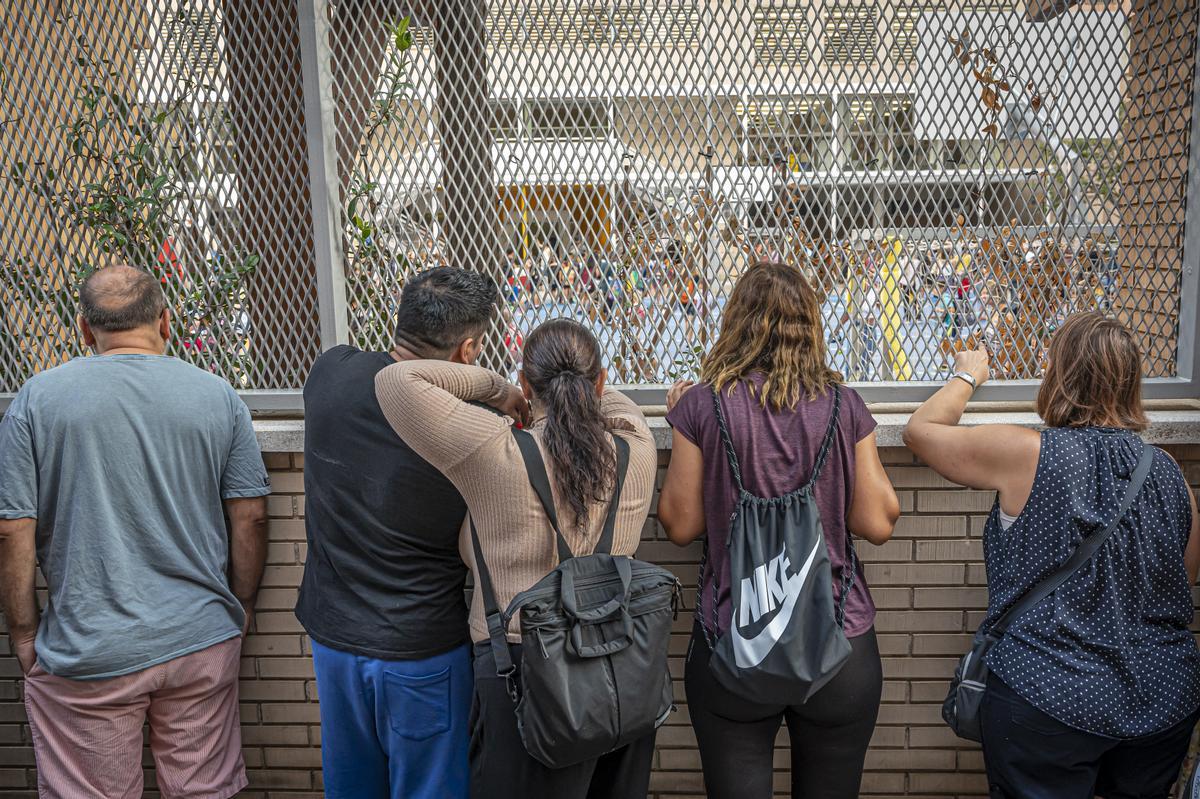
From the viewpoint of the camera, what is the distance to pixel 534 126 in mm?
3043

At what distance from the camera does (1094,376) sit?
234cm

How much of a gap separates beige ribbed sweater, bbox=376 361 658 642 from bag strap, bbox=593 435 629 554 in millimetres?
13

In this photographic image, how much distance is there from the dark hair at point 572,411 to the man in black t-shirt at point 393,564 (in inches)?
13.3

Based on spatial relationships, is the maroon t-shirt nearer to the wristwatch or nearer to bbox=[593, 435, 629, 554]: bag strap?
bbox=[593, 435, 629, 554]: bag strap

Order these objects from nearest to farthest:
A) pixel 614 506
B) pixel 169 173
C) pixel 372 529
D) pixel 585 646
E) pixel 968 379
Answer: pixel 585 646
pixel 614 506
pixel 372 529
pixel 968 379
pixel 169 173

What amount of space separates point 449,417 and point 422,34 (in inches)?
58.1

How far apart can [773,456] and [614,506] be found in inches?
17.3

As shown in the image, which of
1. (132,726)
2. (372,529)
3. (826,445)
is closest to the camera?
(826,445)

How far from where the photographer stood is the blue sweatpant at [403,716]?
2.58m

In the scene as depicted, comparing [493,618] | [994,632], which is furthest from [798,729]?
[493,618]

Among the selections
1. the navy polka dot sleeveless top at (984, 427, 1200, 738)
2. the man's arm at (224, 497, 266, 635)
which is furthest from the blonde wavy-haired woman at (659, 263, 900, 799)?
the man's arm at (224, 497, 266, 635)

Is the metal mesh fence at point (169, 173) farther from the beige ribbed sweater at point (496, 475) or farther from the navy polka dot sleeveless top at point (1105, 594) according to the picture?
the navy polka dot sleeveless top at point (1105, 594)

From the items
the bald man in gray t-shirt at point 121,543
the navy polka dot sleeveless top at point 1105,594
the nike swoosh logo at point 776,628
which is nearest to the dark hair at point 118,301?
the bald man in gray t-shirt at point 121,543

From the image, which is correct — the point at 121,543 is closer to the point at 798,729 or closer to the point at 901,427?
the point at 798,729
